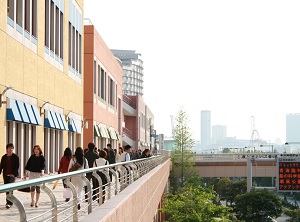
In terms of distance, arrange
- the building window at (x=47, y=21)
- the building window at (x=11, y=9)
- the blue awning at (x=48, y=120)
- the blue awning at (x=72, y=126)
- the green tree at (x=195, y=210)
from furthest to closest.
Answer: the green tree at (x=195, y=210) → the blue awning at (x=72, y=126) → the blue awning at (x=48, y=120) → the building window at (x=47, y=21) → the building window at (x=11, y=9)

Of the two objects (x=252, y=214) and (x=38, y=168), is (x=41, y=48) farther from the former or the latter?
(x=252, y=214)

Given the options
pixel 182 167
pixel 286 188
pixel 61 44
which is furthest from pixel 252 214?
pixel 61 44

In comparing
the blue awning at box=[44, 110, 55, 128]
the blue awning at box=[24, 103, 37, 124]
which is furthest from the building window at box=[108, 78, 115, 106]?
the blue awning at box=[24, 103, 37, 124]

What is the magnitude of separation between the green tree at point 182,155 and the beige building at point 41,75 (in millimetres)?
41979

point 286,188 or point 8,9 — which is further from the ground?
point 8,9

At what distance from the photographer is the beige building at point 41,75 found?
24.8 metres

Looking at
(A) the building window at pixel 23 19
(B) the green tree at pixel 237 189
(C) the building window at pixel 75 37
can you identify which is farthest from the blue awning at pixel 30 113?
(B) the green tree at pixel 237 189

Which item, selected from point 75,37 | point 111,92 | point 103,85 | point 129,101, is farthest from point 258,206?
point 75,37

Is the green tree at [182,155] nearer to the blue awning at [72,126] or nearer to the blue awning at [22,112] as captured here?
the blue awning at [72,126]

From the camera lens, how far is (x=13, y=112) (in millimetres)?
24906

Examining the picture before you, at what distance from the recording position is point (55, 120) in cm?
3403

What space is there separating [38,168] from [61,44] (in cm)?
2115

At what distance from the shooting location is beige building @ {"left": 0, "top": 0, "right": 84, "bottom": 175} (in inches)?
976

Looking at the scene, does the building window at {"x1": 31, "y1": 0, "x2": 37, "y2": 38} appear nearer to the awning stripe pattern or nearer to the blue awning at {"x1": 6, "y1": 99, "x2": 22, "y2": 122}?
the awning stripe pattern
